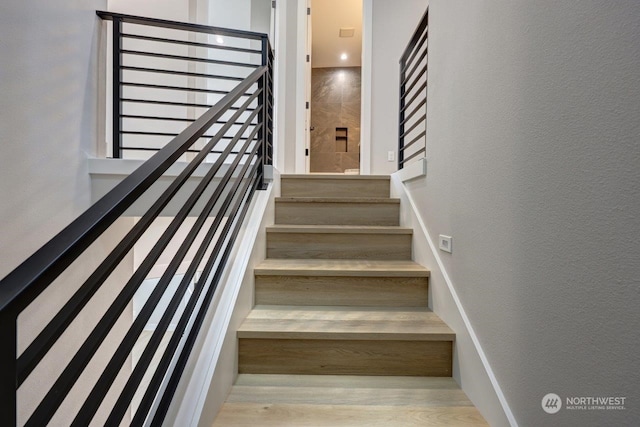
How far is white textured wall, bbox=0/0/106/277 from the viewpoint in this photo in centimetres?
136

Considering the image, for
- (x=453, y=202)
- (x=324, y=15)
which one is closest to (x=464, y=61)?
(x=453, y=202)

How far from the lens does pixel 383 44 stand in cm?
355

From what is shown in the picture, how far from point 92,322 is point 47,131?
3.94 feet

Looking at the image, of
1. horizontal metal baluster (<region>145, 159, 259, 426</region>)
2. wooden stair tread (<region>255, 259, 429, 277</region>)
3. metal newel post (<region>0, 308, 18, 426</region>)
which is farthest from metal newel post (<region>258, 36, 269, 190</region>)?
metal newel post (<region>0, 308, 18, 426</region>)

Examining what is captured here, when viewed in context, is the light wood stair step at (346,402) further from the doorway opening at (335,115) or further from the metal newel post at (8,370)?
the doorway opening at (335,115)

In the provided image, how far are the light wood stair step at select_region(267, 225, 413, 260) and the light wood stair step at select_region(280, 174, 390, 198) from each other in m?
0.63

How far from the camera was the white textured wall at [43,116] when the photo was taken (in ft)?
4.46

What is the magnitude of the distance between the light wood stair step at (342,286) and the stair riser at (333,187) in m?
0.99

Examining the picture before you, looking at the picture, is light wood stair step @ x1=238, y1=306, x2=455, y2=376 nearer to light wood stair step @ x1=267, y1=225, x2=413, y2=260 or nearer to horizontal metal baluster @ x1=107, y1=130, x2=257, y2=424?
horizontal metal baluster @ x1=107, y1=130, x2=257, y2=424

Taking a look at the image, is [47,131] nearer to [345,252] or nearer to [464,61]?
[345,252]

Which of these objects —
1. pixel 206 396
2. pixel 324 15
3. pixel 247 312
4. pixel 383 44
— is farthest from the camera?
pixel 324 15

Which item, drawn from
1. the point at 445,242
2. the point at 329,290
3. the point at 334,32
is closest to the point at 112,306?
the point at 329,290

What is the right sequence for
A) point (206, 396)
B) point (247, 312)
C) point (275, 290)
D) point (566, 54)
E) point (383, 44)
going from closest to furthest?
1. point (566, 54)
2. point (206, 396)
3. point (247, 312)
4. point (275, 290)
5. point (383, 44)

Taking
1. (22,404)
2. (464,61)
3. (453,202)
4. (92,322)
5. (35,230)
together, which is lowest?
(22,404)
